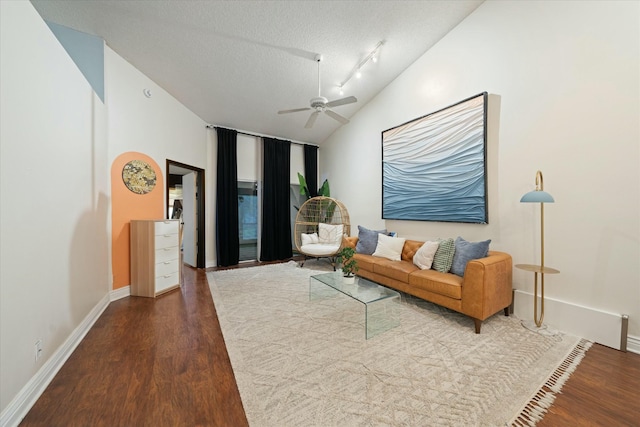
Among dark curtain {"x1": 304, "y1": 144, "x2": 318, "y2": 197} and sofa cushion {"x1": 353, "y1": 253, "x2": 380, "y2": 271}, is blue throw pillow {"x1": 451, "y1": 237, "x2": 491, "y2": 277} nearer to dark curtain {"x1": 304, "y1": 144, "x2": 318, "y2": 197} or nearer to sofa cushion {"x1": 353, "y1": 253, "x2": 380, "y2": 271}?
sofa cushion {"x1": 353, "y1": 253, "x2": 380, "y2": 271}

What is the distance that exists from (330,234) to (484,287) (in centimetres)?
326

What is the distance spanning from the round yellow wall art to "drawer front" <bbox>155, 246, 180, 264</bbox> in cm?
93

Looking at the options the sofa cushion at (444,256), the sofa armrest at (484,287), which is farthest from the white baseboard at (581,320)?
the sofa cushion at (444,256)

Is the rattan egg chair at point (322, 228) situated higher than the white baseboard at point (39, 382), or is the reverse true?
the rattan egg chair at point (322, 228)

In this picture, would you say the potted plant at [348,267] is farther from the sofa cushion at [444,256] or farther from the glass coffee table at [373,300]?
the sofa cushion at [444,256]

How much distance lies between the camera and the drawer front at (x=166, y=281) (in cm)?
336

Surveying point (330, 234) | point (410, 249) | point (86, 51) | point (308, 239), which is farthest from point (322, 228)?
point (86, 51)

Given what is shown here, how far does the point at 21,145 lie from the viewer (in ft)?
4.97

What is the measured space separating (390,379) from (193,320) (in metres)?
2.11

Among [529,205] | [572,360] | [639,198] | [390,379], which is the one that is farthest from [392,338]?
[639,198]

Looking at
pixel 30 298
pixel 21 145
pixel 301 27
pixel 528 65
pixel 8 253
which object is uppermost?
pixel 301 27

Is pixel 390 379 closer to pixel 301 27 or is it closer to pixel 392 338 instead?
pixel 392 338

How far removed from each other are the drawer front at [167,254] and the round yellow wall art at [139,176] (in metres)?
0.93

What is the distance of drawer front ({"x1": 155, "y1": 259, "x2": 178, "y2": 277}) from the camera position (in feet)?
11.1
